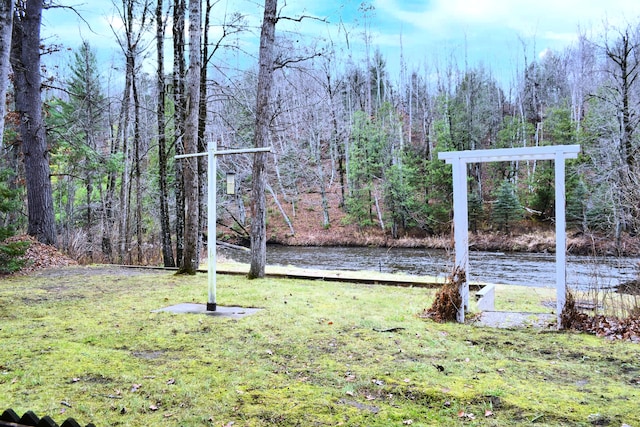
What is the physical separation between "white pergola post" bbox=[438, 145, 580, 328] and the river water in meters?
5.31

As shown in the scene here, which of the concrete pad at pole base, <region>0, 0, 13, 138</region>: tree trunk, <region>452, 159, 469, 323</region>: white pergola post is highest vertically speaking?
<region>0, 0, 13, 138</region>: tree trunk

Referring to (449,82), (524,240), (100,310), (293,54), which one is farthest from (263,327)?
(449,82)

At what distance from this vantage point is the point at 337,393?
333 cm

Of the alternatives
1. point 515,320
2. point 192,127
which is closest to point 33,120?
point 192,127

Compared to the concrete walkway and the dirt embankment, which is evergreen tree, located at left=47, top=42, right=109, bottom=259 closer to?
the dirt embankment

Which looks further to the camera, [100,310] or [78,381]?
[100,310]

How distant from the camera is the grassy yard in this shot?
3.00m

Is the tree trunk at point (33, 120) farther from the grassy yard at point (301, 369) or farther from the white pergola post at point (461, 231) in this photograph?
the white pergola post at point (461, 231)

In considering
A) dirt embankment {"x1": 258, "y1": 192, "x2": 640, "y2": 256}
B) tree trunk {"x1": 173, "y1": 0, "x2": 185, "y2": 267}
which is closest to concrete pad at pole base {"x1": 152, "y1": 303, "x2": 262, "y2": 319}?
tree trunk {"x1": 173, "y1": 0, "x2": 185, "y2": 267}

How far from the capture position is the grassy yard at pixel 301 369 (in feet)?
9.85

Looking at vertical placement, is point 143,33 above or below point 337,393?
above

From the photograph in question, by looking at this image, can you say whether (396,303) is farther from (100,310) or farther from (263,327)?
(100,310)

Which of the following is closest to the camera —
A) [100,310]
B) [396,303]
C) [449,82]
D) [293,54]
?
[100,310]

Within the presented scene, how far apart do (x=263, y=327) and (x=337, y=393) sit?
2097mm
